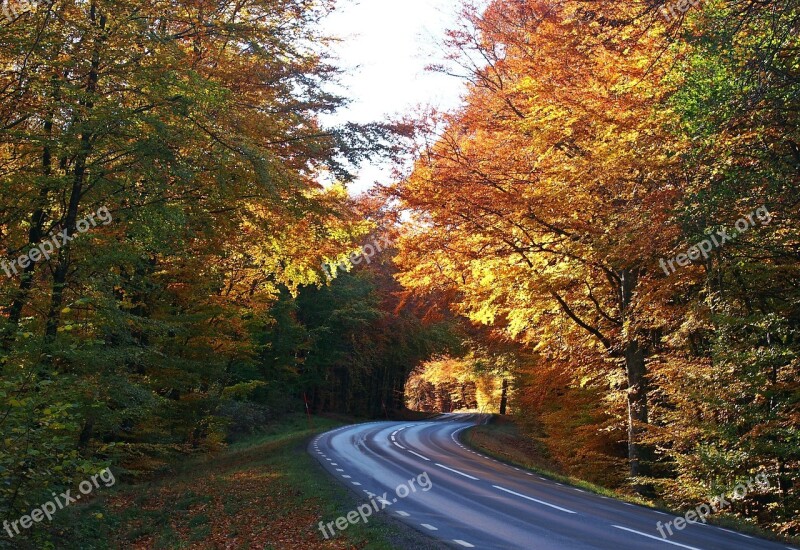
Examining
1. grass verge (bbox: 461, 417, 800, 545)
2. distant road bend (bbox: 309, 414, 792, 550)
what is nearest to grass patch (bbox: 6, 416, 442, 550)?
distant road bend (bbox: 309, 414, 792, 550)

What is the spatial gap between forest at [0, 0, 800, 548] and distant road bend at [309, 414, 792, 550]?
2.51m

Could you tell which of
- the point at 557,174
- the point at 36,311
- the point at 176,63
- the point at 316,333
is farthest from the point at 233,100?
the point at 316,333

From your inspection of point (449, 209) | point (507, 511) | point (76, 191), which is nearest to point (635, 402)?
point (507, 511)

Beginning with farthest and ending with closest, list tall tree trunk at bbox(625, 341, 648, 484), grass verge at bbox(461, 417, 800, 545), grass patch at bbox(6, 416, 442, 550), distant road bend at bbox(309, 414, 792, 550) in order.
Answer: tall tree trunk at bbox(625, 341, 648, 484) → grass verge at bbox(461, 417, 800, 545) → grass patch at bbox(6, 416, 442, 550) → distant road bend at bbox(309, 414, 792, 550)

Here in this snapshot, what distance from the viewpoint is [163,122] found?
1001cm

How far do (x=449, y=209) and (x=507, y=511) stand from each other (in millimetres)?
7320

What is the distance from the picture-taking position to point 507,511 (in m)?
11.1

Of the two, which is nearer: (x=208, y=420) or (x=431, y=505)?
(x=431, y=505)

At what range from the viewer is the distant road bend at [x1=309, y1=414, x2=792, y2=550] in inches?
355

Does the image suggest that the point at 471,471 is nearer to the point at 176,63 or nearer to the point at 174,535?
the point at 174,535

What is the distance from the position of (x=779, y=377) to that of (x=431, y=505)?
24.5 feet

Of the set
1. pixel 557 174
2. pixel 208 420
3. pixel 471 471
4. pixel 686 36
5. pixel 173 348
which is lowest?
pixel 471 471

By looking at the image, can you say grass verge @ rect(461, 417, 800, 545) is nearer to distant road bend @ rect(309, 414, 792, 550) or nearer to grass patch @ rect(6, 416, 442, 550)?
distant road bend @ rect(309, 414, 792, 550)

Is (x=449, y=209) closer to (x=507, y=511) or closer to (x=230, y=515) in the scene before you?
(x=507, y=511)
